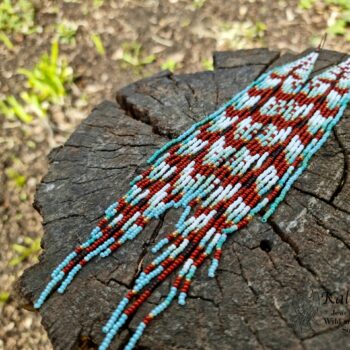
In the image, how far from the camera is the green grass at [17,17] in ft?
14.1

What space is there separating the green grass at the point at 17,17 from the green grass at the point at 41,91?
504 millimetres

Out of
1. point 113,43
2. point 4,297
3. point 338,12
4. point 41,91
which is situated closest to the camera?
point 4,297

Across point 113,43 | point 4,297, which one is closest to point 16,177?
point 4,297

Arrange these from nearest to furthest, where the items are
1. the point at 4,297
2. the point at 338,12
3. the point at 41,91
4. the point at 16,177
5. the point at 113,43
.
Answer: the point at 4,297
the point at 16,177
the point at 41,91
the point at 338,12
the point at 113,43

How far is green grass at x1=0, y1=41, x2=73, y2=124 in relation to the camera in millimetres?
3752

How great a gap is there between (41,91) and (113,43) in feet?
2.77

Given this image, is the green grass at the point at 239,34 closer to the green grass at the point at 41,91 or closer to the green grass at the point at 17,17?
the green grass at the point at 41,91

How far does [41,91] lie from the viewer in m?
3.97

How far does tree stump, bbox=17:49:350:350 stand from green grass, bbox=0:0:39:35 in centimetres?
244

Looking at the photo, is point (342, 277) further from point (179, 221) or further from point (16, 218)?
point (16, 218)

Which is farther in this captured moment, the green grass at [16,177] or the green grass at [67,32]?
the green grass at [67,32]

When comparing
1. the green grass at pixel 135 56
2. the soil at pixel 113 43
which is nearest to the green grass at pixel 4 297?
the soil at pixel 113 43

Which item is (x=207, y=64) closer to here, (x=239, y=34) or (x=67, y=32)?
(x=239, y=34)

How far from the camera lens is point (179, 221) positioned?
1.95 meters
